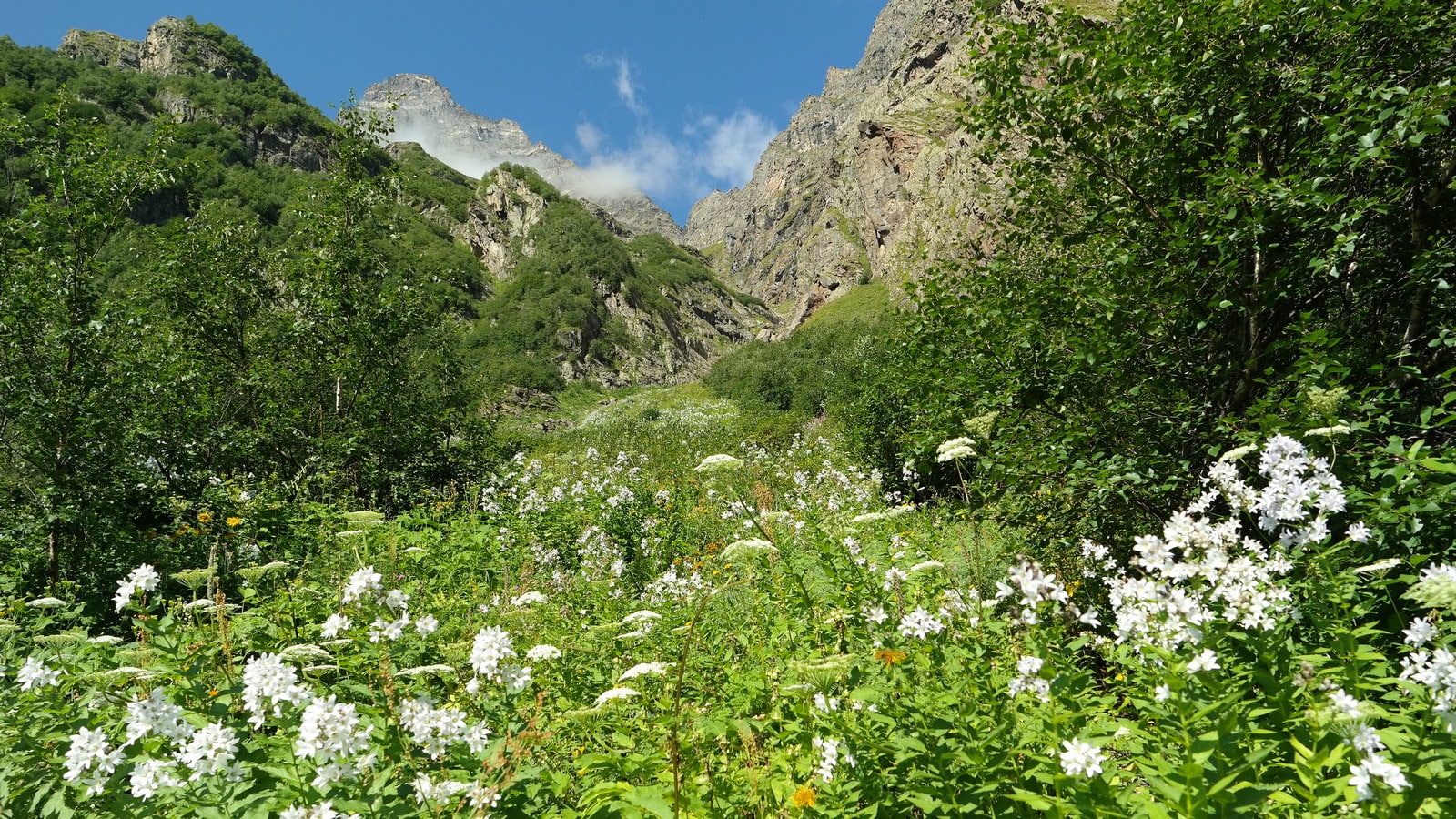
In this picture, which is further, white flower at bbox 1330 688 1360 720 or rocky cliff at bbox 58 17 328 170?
rocky cliff at bbox 58 17 328 170

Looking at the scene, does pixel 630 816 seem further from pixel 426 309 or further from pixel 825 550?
pixel 426 309

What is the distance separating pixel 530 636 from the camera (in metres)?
5.24

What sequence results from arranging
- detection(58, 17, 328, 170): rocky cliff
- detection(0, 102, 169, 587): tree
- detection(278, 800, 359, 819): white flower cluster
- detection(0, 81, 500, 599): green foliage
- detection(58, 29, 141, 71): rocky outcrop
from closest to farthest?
detection(278, 800, 359, 819): white flower cluster, detection(0, 102, 169, 587): tree, detection(0, 81, 500, 599): green foliage, detection(58, 17, 328, 170): rocky cliff, detection(58, 29, 141, 71): rocky outcrop

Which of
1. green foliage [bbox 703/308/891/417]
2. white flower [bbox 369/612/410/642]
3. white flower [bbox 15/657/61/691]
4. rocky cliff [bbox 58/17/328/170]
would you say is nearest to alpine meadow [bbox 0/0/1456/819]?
white flower [bbox 15/657/61/691]

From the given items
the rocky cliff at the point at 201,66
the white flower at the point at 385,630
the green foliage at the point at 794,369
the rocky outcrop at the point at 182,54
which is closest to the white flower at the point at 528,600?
the white flower at the point at 385,630

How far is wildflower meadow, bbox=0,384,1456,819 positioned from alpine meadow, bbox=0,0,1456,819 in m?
0.03

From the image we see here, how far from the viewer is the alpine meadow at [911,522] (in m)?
2.47

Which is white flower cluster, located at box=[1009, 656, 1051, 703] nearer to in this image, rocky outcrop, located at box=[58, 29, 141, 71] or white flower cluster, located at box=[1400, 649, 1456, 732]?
white flower cluster, located at box=[1400, 649, 1456, 732]

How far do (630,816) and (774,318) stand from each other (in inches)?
7193

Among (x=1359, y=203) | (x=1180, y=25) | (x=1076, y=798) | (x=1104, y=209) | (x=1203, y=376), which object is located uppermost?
(x=1180, y=25)

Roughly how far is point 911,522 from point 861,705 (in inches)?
308

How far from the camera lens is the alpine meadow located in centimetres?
247

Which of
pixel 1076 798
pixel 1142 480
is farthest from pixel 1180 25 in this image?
pixel 1076 798

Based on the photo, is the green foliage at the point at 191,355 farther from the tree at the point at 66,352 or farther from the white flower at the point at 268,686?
the white flower at the point at 268,686
